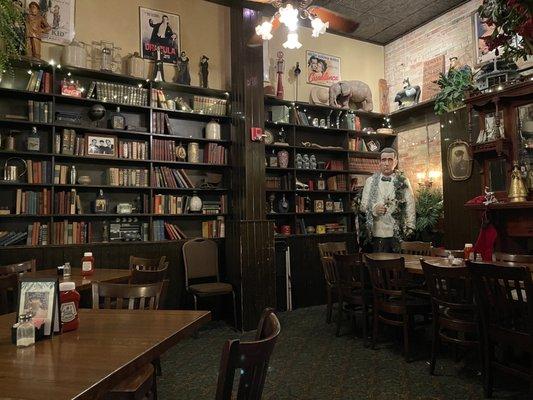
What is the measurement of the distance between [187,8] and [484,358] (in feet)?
17.0

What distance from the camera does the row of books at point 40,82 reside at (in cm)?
397

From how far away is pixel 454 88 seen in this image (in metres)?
5.19

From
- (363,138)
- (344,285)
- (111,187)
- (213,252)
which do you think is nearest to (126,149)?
(111,187)

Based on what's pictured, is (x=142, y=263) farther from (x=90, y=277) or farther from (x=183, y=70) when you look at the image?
(x=183, y=70)

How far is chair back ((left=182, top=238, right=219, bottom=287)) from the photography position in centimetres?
448

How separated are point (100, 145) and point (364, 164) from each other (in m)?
4.05

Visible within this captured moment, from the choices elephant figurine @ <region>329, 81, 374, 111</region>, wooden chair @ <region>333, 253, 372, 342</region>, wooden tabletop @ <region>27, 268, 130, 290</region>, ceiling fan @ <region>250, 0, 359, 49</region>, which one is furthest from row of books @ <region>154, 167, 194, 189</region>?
elephant figurine @ <region>329, 81, 374, 111</region>

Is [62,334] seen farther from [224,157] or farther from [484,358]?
[224,157]

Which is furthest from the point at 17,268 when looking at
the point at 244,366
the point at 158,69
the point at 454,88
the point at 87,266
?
the point at 454,88

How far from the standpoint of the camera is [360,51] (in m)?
6.79

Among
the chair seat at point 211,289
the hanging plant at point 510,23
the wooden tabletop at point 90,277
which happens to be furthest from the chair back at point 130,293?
the chair seat at point 211,289

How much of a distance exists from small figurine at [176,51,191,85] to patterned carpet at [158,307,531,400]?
10.3 feet

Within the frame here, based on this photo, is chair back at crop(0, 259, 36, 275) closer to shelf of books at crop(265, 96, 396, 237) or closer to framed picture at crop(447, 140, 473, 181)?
shelf of books at crop(265, 96, 396, 237)

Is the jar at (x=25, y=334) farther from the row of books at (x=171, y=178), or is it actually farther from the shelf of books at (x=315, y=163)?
the shelf of books at (x=315, y=163)
